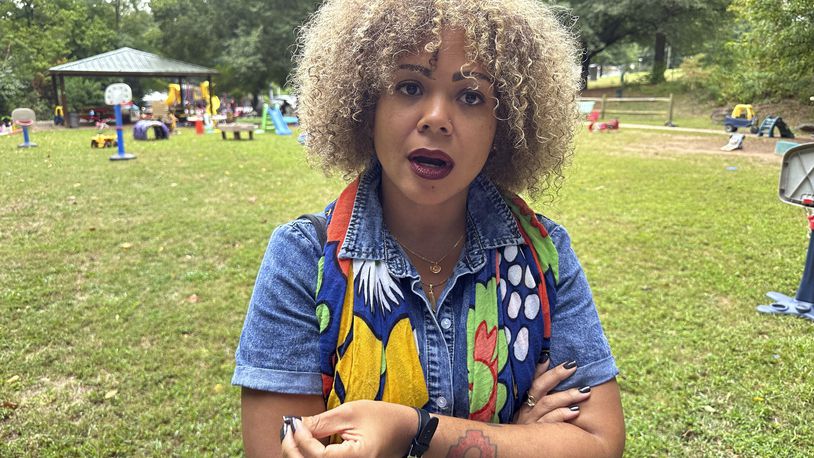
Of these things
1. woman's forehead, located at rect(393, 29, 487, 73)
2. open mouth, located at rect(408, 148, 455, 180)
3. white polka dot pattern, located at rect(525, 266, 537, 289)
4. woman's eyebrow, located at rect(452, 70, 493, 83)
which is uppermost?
woman's forehead, located at rect(393, 29, 487, 73)

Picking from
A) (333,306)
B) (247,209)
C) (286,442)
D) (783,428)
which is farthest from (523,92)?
(247,209)

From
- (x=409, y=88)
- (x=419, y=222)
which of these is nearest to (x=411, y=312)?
(x=419, y=222)

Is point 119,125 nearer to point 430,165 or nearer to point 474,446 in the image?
point 430,165

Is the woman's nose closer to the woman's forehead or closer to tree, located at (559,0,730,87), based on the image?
the woman's forehead

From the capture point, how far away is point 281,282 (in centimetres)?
134

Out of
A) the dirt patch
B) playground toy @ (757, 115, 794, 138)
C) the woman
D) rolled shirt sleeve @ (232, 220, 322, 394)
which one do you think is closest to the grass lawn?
the woman

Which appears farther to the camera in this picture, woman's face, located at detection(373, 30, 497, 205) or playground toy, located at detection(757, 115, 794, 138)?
playground toy, located at detection(757, 115, 794, 138)

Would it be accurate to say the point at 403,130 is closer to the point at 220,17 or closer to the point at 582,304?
→ the point at 582,304

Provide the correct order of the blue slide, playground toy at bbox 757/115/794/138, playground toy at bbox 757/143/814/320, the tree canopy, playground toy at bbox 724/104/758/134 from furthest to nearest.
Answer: the tree canopy < the blue slide < playground toy at bbox 724/104/758/134 < playground toy at bbox 757/115/794/138 < playground toy at bbox 757/143/814/320

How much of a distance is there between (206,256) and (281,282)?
4.59m

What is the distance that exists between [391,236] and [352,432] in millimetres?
526

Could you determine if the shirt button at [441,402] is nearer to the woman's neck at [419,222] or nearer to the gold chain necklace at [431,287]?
the gold chain necklace at [431,287]

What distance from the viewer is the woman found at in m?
1.31

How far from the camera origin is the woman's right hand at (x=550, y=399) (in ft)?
4.61
